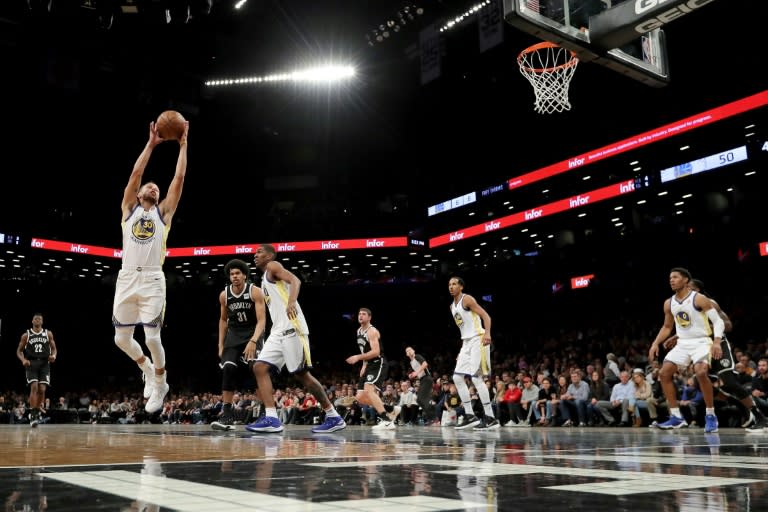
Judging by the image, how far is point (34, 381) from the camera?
37.7 feet

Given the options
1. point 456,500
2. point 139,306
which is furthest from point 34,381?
point 456,500

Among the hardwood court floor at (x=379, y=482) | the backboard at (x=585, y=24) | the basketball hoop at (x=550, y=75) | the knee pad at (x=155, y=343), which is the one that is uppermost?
the basketball hoop at (x=550, y=75)

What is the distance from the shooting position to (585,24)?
725cm

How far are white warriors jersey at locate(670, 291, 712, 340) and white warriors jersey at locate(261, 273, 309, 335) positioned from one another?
439 cm

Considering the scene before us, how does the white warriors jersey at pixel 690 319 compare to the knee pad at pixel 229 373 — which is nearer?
the knee pad at pixel 229 373

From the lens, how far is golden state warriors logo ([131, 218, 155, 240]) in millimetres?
6230

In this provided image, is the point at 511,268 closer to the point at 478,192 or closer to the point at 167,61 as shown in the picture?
the point at 478,192

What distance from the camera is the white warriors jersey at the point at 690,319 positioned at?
791 cm

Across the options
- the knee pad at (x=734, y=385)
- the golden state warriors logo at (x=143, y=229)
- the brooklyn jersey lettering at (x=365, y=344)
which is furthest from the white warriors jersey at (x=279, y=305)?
the knee pad at (x=734, y=385)

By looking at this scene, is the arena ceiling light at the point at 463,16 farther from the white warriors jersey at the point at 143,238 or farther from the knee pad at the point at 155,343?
the knee pad at the point at 155,343

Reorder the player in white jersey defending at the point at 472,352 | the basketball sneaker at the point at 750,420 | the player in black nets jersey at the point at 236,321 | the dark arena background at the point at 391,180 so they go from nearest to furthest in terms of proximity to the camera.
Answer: the player in black nets jersey at the point at 236,321 < the basketball sneaker at the point at 750,420 < the player in white jersey defending at the point at 472,352 < the dark arena background at the point at 391,180

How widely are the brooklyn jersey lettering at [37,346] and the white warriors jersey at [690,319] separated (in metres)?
9.68

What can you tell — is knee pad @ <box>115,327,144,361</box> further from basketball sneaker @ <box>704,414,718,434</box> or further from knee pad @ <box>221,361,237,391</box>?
basketball sneaker @ <box>704,414,718,434</box>

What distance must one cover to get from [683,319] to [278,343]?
469 cm
